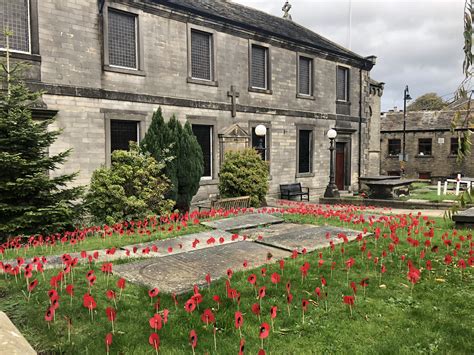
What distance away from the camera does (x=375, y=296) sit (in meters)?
4.27

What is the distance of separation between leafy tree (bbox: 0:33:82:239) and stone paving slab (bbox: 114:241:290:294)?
4007mm

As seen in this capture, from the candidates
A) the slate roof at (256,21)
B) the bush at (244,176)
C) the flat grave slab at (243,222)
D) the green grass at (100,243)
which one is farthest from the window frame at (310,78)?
the green grass at (100,243)

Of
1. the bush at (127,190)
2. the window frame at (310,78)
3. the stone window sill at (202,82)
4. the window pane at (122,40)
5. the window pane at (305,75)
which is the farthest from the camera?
the window pane at (305,75)

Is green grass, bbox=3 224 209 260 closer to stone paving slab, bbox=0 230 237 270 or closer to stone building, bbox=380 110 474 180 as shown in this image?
stone paving slab, bbox=0 230 237 270

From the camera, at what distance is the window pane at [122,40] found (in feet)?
42.2

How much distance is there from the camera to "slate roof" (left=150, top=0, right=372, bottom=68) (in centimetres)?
1514

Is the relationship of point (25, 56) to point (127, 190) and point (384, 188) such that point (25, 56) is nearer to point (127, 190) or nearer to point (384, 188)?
point (127, 190)

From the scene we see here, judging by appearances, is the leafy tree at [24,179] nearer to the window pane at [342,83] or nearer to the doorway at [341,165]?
the doorway at [341,165]

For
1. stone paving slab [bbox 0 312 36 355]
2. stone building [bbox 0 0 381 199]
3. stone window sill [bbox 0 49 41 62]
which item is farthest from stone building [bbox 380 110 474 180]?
stone paving slab [bbox 0 312 36 355]

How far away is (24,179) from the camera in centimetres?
784

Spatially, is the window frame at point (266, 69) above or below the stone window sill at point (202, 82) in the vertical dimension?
above

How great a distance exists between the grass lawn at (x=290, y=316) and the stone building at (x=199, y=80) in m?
6.87

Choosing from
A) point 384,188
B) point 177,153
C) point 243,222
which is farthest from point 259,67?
point 243,222

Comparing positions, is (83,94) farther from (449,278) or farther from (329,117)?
(329,117)
